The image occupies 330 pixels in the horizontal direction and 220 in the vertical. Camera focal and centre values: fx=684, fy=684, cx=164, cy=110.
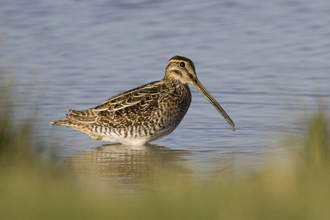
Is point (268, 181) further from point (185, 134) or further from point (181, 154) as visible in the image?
point (185, 134)

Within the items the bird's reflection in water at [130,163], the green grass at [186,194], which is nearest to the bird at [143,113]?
the bird's reflection in water at [130,163]

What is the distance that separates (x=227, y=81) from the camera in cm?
1345

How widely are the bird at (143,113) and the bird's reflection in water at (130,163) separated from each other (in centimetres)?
20

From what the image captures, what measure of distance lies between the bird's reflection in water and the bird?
201 millimetres

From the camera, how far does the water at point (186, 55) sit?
959 cm

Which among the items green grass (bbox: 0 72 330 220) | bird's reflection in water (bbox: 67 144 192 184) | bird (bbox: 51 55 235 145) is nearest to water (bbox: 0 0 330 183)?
bird's reflection in water (bbox: 67 144 192 184)

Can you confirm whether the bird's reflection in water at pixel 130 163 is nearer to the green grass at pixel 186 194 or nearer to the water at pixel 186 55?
the water at pixel 186 55

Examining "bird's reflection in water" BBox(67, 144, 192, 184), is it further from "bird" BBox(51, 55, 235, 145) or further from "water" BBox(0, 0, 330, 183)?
"bird" BBox(51, 55, 235, 145)

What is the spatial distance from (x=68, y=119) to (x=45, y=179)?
12.1ft

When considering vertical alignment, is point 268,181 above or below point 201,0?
below

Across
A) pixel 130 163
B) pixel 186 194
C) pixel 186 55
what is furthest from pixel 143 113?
pixel 186 55

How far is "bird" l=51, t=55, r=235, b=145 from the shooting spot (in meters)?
9.87

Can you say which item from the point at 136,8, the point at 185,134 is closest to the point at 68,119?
the point at 185,134

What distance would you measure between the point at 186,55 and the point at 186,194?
916 centimetres
